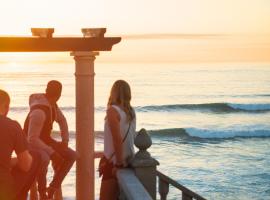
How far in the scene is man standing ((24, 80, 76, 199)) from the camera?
636cm

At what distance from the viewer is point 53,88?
21.1 ft

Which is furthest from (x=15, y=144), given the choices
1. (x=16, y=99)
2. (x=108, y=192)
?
(x=16, y=99)

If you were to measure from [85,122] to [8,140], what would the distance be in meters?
1.68

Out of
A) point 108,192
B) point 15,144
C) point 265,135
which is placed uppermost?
point 15,144

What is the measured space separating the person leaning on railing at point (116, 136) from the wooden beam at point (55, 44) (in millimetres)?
655

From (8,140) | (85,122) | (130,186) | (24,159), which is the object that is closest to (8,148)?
(8,140)

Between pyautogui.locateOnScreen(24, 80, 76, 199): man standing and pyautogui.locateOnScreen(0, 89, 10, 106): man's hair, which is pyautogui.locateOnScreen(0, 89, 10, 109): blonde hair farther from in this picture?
pyautogui.locateOnScreen(24, 80, 76, 199): man standing

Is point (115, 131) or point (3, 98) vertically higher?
point (3, 98)

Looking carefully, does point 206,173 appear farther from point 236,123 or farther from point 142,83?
point 142,83

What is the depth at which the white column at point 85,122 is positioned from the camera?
21.1 ft

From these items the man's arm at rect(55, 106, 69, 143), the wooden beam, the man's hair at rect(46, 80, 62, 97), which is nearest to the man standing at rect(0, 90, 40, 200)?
the wooden beam

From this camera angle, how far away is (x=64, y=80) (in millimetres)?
61344

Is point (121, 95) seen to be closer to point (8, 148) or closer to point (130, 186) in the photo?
Result: point (130, 186)

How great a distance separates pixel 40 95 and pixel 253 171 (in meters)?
18.8
